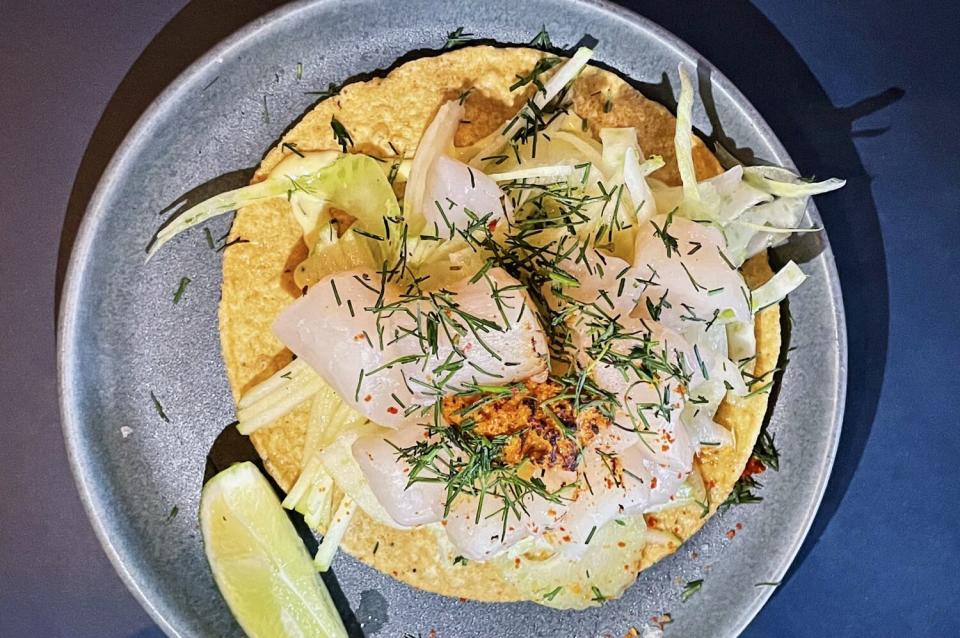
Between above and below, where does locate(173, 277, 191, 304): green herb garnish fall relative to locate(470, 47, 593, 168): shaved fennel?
above

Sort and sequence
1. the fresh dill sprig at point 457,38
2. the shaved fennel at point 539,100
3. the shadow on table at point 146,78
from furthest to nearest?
1. the shadow on table at point 146,78
2. the fresh dill sprig at point 457,38
3. the shaved fennel at point 539,100

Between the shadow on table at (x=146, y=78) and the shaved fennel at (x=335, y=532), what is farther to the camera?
the shadow on table at (x=146, y=78)

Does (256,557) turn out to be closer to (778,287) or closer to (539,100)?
(539,100)

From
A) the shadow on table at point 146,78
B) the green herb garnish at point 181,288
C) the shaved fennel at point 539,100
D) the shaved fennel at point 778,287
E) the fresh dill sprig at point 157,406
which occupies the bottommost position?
the shaved fennel at point 778,287

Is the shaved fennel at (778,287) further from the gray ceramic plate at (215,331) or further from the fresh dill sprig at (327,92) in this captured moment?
the fresh dill sprig at (327,92)

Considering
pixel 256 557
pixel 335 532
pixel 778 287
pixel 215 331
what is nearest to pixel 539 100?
pixel 778 287

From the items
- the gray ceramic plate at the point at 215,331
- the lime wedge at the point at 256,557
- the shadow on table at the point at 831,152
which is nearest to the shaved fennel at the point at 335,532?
the lime wedge at the point at 256,557

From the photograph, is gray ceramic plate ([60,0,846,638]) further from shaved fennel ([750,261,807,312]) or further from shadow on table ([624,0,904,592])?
shadow on table ([624,0,904,592])

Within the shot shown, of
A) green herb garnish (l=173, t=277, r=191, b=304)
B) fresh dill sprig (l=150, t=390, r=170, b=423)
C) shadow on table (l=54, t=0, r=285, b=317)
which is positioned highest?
shadow on table (l=54, t=0, r=285, b=317)

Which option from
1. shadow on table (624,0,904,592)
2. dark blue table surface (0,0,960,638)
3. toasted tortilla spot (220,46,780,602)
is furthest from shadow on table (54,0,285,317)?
shadow on table (624,0,904,592)
